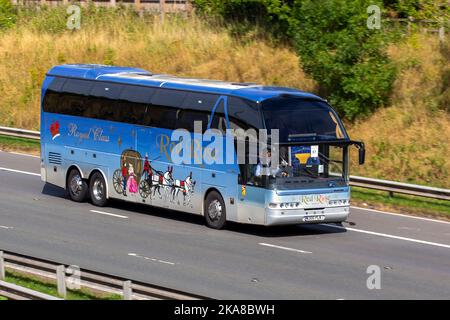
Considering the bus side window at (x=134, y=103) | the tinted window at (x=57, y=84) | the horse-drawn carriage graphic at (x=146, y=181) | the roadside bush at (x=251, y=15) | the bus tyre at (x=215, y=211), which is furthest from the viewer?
the roadside bush at (x=251, y=15)

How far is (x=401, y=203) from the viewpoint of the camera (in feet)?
85.0

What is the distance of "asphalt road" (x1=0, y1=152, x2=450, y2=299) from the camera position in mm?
17188

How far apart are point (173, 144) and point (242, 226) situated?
2.42m

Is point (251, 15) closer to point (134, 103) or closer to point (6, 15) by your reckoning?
point (6, 15)

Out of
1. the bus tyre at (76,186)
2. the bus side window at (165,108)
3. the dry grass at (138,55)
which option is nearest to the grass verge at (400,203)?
the bus side window at (165,108)

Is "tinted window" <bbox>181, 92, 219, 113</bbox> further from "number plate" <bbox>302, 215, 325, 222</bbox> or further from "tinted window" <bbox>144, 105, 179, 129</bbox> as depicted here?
"number plate" <bbox>302, 215, 325, 222</bbox>

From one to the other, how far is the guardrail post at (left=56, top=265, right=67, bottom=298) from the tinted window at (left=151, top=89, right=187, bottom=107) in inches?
343

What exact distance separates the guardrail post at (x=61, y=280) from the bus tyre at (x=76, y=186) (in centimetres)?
1084

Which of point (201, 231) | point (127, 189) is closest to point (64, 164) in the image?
point (127, 189)

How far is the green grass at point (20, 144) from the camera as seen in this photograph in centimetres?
3526

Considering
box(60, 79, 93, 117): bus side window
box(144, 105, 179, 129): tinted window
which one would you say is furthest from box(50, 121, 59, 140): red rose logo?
box(144, 105, 179, 129): tinted window

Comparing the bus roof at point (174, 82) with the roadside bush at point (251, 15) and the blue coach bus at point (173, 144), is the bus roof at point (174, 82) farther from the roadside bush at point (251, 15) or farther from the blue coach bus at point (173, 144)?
the roadside bush at point (251, 15)

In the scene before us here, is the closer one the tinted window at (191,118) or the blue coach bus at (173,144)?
the blue coach bus at (173,144)

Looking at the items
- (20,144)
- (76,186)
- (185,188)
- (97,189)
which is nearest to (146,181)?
(185,188)
